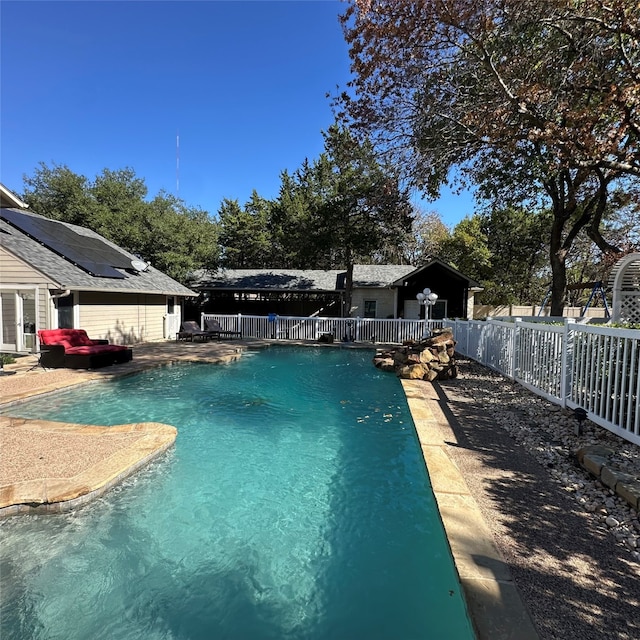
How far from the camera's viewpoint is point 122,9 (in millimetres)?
9297

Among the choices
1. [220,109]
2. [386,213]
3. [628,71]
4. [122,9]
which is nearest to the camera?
[628,71]

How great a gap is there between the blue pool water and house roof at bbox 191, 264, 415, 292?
55.0 feet

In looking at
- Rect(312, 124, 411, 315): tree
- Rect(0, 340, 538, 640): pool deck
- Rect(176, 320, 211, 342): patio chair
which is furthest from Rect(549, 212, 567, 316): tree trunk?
Rect(176, 320, 211, 342): patio chair

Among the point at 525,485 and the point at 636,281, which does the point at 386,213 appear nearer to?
the point at 636,281

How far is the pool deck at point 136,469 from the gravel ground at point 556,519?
113 mm

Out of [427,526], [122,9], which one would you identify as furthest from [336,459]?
[122,9]

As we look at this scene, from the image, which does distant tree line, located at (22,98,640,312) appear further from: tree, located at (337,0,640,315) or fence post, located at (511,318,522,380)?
fence post, located at (511,318,522,380)

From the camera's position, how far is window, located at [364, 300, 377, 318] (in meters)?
22.4

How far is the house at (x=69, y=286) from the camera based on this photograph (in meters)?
11.1

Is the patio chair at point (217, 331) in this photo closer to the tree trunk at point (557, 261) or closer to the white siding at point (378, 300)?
the white siding at point (378, 300)

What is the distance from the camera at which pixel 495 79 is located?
7.97 metres

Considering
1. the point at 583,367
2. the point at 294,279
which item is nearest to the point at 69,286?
the point at 583,367

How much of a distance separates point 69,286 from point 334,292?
1372 centimetres

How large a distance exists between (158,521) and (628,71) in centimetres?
1030
